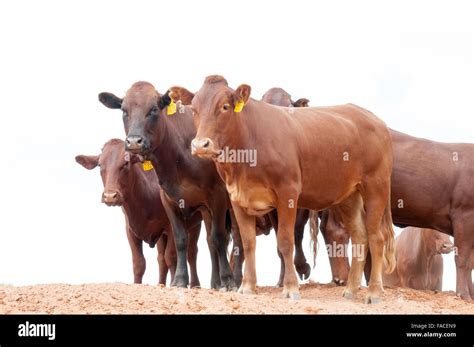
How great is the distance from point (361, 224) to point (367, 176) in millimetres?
806

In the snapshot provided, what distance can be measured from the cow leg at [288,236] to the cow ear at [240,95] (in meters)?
1.31

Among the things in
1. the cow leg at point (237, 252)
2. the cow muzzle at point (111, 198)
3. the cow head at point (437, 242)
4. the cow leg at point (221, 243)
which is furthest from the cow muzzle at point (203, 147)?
the cow head at point (437, 242)

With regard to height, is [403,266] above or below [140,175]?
below

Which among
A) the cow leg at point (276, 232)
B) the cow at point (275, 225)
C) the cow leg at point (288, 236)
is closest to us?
the cow leg at point (288, 236)

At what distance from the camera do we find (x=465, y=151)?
18.6 m

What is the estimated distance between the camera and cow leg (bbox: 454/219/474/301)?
17266mm

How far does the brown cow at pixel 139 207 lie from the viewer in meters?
16.9

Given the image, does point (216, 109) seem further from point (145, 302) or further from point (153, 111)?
point (145, 302)

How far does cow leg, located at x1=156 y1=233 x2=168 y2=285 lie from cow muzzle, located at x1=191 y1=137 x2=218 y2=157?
550cm

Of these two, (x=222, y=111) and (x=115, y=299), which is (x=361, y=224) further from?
(x=115, y=299)

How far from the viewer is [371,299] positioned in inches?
561

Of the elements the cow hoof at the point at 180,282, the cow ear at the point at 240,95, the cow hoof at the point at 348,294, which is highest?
the cow ear at the point at 240,95

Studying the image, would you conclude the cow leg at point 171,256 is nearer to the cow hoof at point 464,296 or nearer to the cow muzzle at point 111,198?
the cow muzzle at point 111,198
